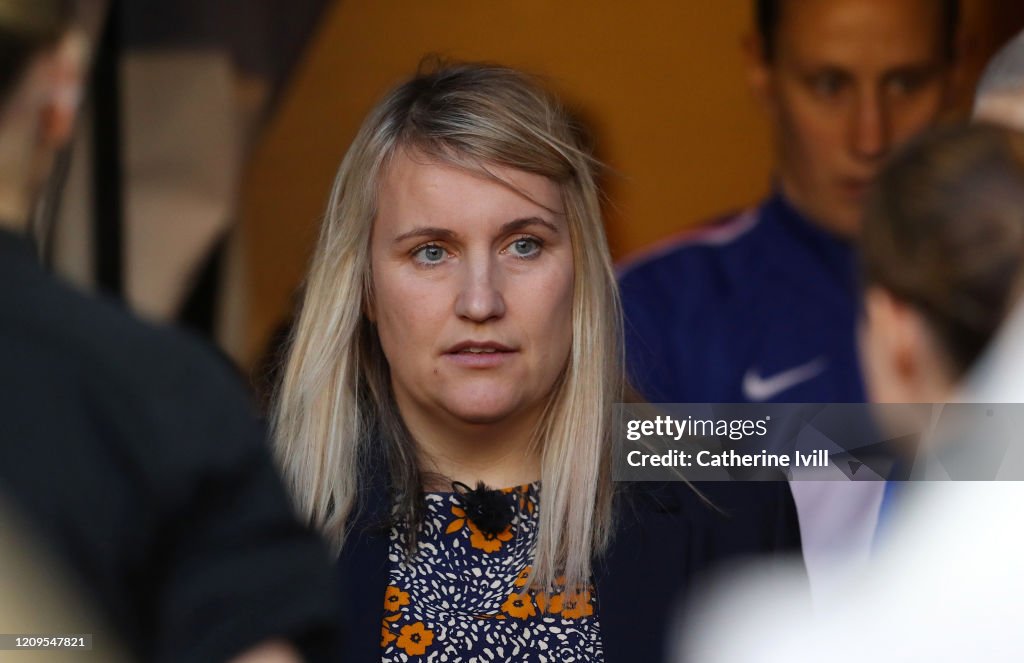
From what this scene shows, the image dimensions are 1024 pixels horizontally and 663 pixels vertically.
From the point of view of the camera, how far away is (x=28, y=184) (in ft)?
3.00

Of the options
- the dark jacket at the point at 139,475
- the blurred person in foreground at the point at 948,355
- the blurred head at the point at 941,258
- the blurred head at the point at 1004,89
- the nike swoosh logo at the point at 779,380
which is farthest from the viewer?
the nike swoosh logo at the point at 779,380

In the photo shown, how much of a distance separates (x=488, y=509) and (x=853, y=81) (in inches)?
46.9

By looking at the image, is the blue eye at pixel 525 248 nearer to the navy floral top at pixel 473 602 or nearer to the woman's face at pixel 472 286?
the woman's face at pixel 472 286

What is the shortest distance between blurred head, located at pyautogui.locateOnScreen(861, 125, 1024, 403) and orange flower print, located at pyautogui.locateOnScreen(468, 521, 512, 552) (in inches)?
18.8

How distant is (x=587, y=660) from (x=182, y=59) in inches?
53.9

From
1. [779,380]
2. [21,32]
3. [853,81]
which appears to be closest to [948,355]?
[21,32]

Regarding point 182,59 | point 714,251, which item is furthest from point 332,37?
point 714,251

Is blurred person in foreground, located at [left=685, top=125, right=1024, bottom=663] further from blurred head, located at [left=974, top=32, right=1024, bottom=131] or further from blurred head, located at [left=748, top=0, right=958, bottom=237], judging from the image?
blurred head, located at [left=748, top=0, right=958, bottom=237]

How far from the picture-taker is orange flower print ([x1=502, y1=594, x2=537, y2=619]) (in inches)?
59.2

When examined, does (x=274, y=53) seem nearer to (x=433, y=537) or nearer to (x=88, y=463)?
(x=433, y=537)

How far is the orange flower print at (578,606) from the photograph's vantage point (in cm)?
151

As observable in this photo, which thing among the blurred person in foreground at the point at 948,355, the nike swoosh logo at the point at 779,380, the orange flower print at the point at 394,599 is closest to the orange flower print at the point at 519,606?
the orange flower print at the point at 394,599

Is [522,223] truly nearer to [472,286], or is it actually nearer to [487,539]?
[472,286]

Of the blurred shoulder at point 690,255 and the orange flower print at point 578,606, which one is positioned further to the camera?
the blurred shoulder at point 690,255
